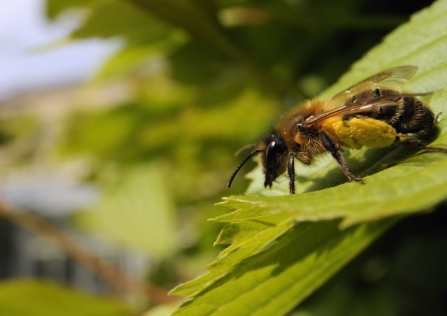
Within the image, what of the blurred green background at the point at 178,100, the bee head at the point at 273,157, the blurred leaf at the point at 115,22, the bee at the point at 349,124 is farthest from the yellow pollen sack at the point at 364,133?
the blurred leaf at the point at 115,22

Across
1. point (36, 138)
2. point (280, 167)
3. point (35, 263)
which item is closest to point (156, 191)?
point (36, 138)

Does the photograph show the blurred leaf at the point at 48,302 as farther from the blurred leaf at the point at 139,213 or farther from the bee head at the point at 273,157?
the blurred leaf at the point at 139,213

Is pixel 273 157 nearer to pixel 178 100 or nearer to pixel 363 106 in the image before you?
pixel 363 106

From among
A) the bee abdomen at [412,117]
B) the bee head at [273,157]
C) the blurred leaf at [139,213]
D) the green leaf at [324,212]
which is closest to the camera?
the green leaf at [324,212]

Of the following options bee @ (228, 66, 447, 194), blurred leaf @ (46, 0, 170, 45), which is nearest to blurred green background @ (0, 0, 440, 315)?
blurred leaf @ (46, 0, 170, 45)

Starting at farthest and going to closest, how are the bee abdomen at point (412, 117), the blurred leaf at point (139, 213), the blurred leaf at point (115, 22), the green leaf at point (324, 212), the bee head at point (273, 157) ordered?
the blurred leaf at point (139, 213) < the blurred leaf at point (115, 22) < the bee head at point (273, 157) < the bee abdomen at point (412, 117) < the green leaf at point (324, 212)

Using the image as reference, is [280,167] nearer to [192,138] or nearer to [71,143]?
[192,138]

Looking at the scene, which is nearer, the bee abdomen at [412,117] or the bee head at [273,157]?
the bee abdomen at [412,117]
